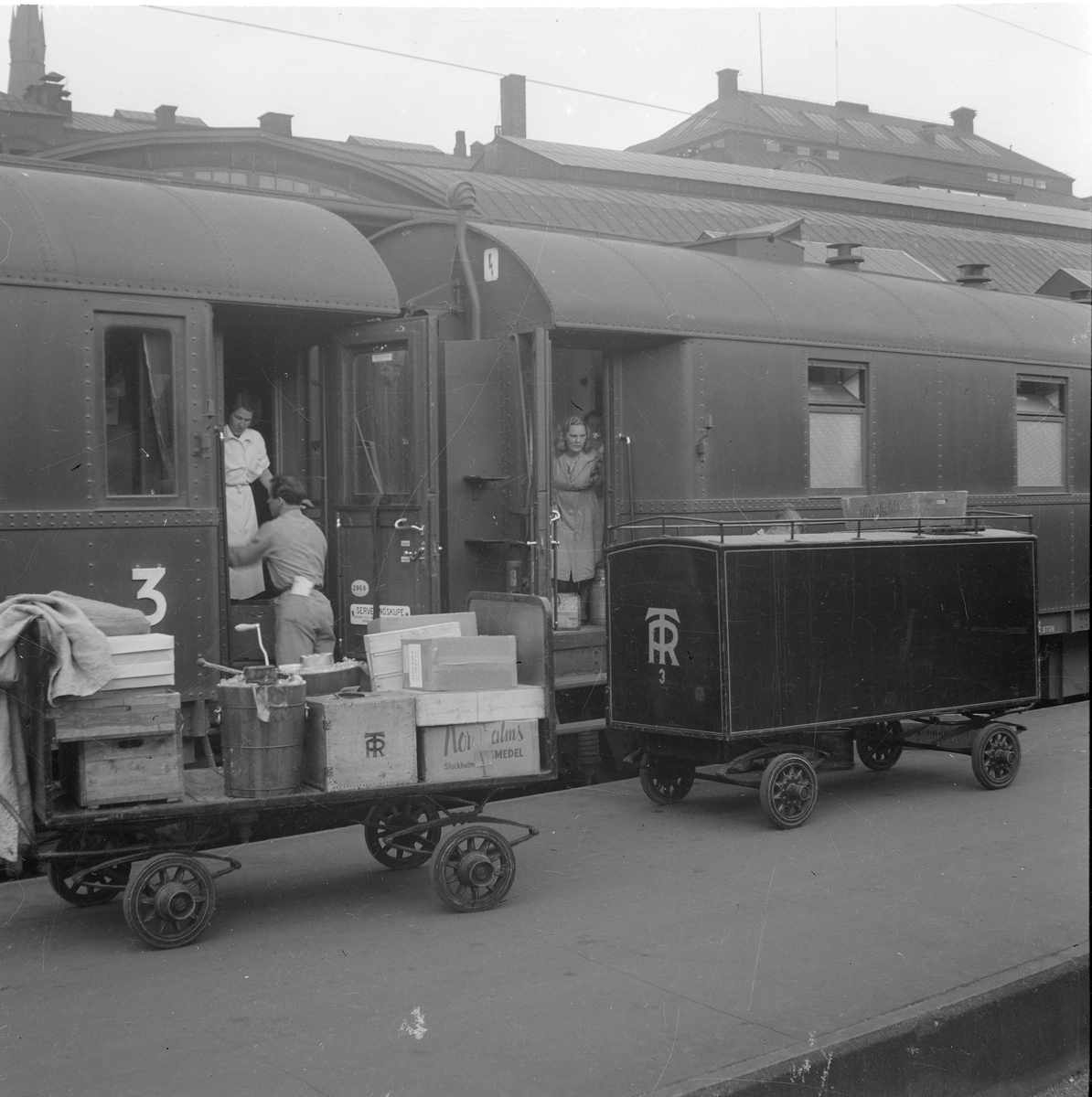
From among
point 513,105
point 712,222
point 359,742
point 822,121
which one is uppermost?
point 822,121

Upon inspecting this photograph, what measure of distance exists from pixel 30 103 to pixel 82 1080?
26.8m

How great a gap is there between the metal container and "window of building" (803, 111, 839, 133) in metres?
46.1

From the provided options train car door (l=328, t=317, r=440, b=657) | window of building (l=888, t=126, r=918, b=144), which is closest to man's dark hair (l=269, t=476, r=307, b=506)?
train car door (l=328, t=317, r=440, b=657)

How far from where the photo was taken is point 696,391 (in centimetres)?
933

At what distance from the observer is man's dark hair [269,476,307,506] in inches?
317

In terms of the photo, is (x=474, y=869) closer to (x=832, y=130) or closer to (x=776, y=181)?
(x=776, y=181)

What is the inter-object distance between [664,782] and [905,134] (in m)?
47.8

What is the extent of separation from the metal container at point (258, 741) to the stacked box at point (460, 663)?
0.68 meters

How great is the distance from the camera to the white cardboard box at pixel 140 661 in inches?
205

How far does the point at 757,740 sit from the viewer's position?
7.67 m

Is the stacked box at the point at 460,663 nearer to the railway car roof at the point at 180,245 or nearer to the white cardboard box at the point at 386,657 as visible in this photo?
the white cardboard box at the point at 386,657

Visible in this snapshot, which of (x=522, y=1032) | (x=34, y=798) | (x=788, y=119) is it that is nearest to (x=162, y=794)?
(x=34, y=798)

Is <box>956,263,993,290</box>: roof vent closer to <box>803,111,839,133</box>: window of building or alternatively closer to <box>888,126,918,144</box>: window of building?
<box>803,111,839,133</box>: window of building

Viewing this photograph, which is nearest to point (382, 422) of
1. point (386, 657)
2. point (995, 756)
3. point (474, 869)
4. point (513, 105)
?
point (386, 657)
